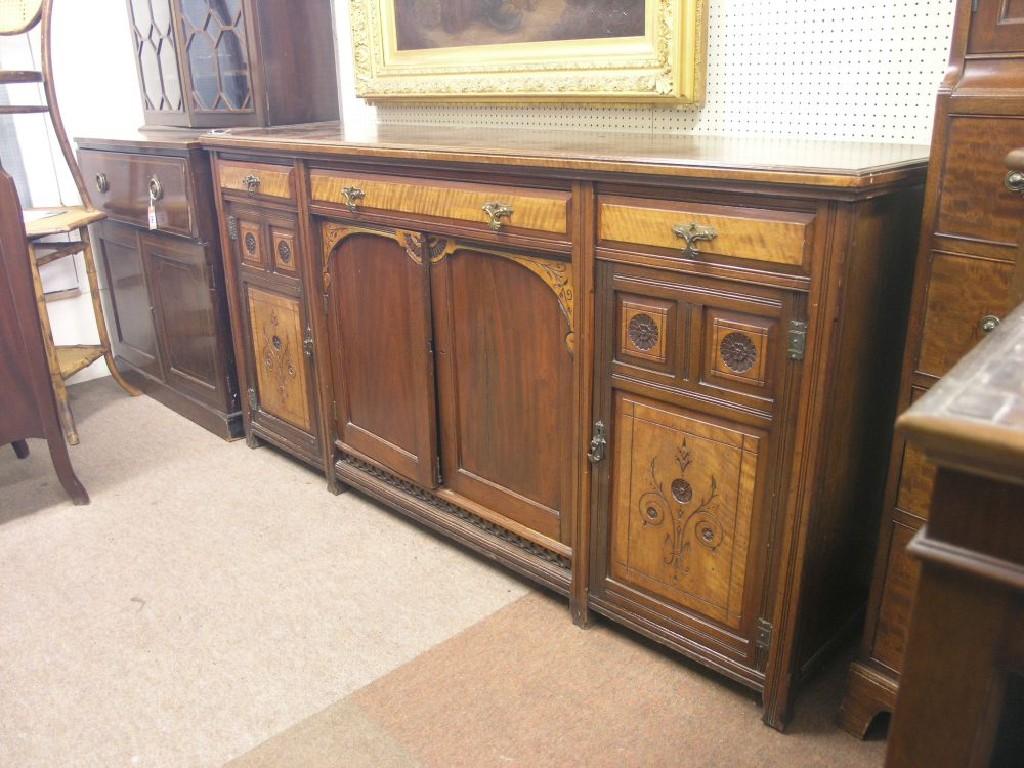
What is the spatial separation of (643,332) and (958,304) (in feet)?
1.74

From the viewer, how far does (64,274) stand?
3.51 meters

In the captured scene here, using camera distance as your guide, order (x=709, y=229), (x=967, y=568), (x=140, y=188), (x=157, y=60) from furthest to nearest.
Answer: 1. (x=157, y=60)
2. (x=140, y=188)
3. (x=709, y=229)
4. (x=967, y=568)

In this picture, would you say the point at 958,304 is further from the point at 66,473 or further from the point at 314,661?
the point at 66,473

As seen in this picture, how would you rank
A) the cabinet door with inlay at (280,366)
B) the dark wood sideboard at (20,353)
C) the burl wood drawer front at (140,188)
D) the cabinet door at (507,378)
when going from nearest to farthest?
the cabinet door at (507,378) → the dark wood sideboard at (20,353) → the cabinet door with inlay at (280,366) → the burl wood drawer front at (140,188)

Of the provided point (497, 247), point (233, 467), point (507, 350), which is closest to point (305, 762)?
point (507, 350)

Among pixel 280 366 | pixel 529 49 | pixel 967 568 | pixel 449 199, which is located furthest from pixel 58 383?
pixel 967 568

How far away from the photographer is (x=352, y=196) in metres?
2.07

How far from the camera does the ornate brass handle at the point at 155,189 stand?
2787 mm

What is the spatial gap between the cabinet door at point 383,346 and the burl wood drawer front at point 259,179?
0.61 ft

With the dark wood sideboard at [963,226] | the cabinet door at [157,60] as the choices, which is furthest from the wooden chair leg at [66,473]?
the dark wood sideboard at [963,226]

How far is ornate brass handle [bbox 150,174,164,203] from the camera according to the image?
9.14ft

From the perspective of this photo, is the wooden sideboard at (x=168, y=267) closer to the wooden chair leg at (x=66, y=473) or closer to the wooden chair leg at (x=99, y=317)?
the wooden chair leg at (x=99, y=317)

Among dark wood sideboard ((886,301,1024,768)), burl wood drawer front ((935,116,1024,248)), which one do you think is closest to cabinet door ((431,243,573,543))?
burl wood drawer front ((935,116,1024,248))

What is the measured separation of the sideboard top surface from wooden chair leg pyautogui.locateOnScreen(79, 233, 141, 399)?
43.9 inches
